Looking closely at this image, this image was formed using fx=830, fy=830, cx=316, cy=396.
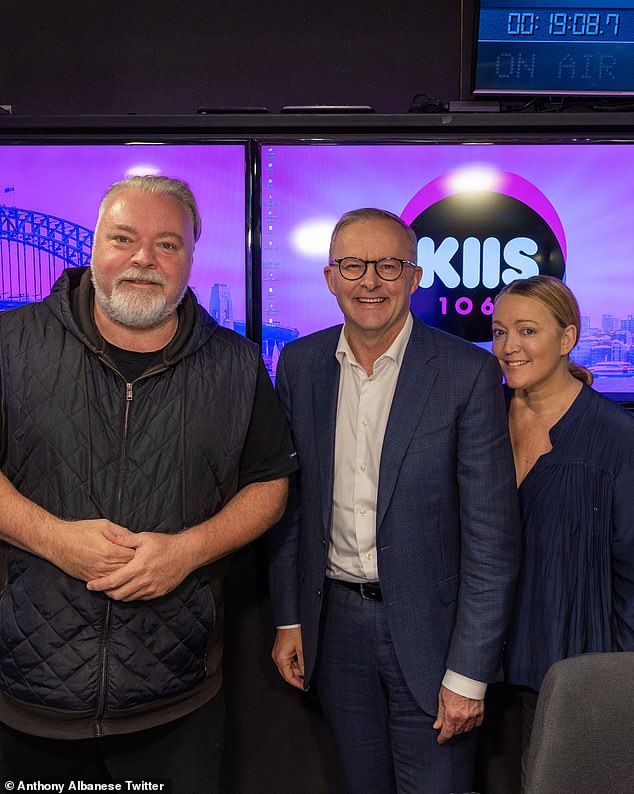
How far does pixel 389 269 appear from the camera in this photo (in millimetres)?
1897

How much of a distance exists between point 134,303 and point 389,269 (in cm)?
58

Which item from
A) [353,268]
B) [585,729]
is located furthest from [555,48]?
[585,729]

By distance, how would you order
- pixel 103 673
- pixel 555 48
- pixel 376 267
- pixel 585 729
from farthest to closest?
1. pixel 555 48
2. pixel 376 267
3. pixel 103 673
4. pixel 585 729

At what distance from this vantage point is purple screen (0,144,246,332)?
271 cm

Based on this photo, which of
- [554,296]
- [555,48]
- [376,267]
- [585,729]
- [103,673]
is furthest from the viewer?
[555,48]

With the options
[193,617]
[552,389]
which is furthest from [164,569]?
[552,389]

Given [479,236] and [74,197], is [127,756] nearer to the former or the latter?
[74,197]

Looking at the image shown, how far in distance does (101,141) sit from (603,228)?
1.67 m

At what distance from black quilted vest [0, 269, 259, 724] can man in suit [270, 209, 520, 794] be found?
309mm

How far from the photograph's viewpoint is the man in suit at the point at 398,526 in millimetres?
1817

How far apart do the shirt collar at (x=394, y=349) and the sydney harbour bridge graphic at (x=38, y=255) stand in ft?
2.53

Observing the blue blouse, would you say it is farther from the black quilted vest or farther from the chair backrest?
the black quilted vest

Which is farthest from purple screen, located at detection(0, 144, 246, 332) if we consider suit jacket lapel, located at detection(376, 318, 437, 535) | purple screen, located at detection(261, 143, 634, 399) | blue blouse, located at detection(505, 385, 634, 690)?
blue blouse, located at detection(505, 385, 634, 690)

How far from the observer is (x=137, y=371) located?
1746 millimetres
